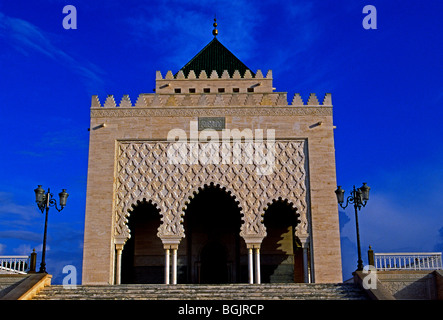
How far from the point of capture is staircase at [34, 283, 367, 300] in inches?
356

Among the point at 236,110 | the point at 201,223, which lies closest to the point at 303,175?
the point at 236,110

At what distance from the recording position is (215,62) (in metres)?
17.3

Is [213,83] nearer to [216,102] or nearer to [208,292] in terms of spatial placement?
[216,102]

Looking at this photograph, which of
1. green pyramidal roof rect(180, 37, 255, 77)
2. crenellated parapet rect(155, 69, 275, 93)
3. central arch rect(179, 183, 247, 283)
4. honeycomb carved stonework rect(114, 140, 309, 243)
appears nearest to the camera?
honeycomb carved stonework rect(114, 140, 309, 243)

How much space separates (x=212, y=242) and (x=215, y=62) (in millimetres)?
5692

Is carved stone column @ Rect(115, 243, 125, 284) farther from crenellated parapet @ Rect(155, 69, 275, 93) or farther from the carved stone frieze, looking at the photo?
crenellated parapet @ Rect(155, 69, 275, 93)

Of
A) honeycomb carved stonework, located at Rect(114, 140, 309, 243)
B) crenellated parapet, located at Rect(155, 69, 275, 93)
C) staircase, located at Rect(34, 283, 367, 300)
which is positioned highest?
crenellated parapet, located at Rect(155, 69, 275, 93)

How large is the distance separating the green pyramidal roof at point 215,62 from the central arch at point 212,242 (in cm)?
410

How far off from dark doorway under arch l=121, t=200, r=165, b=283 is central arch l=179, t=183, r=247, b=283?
2.10 feet

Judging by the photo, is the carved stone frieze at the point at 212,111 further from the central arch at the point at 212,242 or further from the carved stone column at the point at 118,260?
the carved stone column at the point at 118,260

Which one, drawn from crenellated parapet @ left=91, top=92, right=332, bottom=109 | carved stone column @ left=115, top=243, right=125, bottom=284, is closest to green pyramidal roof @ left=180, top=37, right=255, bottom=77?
crenellated parapet @ left=91, top=92, right=332, bottom=109

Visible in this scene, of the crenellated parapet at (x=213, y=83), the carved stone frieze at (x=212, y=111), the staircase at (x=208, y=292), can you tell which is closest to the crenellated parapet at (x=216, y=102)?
the carved stone frieze at (x=212, y=111)

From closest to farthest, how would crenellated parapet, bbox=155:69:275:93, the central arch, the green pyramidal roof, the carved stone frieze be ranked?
the carved stone frieze < the central arch < crenellated parapet, bbox=155:69:275:93 < the green pyramidal roof
